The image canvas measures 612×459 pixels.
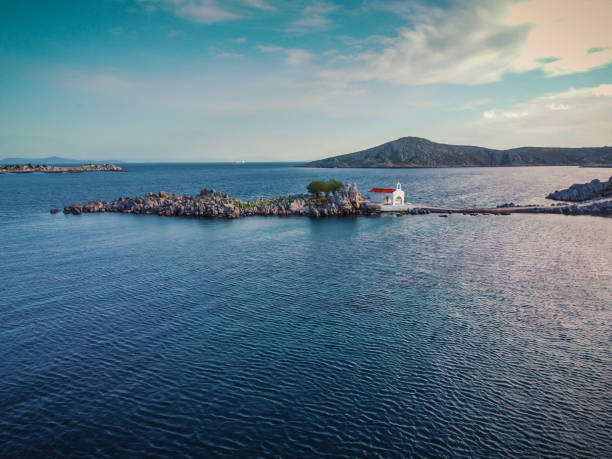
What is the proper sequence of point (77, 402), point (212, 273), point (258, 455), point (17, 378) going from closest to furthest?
point (258, 455) → point (77, 402) → point (17, 378) → point (212, 273)

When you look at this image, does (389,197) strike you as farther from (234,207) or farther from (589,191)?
(589,191)

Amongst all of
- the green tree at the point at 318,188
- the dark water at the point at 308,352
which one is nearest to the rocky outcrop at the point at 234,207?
the green tree at the point at 318,188

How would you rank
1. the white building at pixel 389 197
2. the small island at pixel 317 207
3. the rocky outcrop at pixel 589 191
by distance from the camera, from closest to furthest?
the small island at pixel 317 207
the white building at pixel 389 197
the rocky outcrop at pixel 589 191

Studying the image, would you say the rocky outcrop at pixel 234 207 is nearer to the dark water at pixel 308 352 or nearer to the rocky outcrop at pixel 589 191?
the dark water at pixel 308 352

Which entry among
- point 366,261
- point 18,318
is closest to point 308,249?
point 366,261

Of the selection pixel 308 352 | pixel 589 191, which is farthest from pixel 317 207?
pixel 589 191

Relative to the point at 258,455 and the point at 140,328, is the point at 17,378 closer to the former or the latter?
the point at 140,328

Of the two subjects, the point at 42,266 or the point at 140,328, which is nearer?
the point at 140,328
